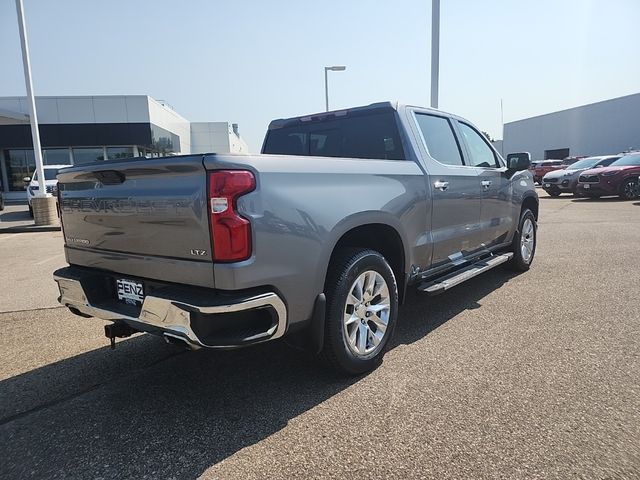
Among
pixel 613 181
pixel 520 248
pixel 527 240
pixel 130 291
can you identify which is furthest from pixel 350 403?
pixel 613 181

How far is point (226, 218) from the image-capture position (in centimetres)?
236

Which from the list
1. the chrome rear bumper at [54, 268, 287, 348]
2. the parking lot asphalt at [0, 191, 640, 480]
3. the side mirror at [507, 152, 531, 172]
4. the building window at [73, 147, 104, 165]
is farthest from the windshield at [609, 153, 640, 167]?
the building window at [73, 147, 104, 165]

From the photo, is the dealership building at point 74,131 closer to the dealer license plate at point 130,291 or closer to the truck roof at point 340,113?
the truck roof at point 340,113

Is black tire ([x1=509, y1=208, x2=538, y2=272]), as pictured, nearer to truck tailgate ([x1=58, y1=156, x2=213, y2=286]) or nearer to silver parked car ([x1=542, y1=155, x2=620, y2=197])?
truck tailgate ([x1=58, y1=156, x2=213, y2=286])

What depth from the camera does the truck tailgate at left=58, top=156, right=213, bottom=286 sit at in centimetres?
243

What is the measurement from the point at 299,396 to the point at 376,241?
1.33m

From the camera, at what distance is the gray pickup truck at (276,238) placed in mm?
2393

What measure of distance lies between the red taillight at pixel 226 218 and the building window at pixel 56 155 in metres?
28.2

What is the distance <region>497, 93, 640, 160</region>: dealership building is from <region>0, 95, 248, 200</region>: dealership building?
113 feet

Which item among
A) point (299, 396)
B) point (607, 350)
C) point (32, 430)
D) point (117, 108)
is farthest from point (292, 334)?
point (117, 108)

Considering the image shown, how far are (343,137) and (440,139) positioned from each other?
0.96 meters

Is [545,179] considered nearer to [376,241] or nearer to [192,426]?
[376,241]

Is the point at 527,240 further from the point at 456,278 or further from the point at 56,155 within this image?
the point at 56,155

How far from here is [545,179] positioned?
20609mm
